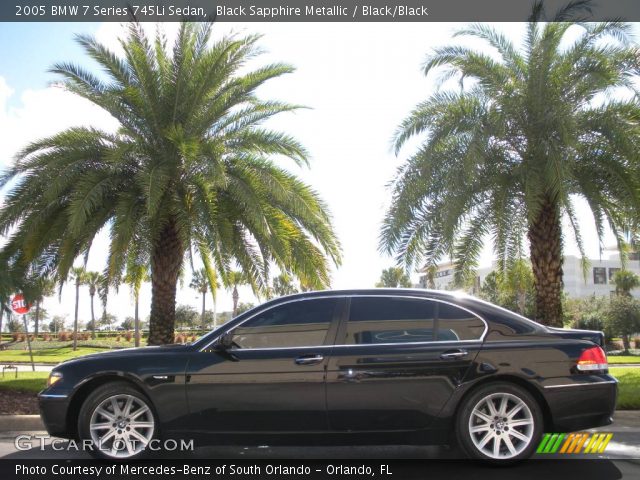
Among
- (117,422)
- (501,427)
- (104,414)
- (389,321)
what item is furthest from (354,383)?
(104,414)

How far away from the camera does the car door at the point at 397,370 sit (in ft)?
16.7

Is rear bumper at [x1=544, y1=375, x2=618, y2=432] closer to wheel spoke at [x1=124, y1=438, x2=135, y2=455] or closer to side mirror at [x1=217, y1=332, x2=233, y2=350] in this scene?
side mirror at [x1=217, y1=332, x2=233, y2=350]

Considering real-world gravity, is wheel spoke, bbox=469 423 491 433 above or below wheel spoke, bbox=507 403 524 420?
below

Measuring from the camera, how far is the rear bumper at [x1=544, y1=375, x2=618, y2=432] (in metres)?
5.09

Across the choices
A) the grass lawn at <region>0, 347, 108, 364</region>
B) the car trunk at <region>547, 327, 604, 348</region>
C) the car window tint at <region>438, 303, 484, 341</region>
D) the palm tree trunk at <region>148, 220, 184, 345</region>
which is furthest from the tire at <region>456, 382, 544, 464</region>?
the grass lawn at <region>0, 347, 108, 364</region>

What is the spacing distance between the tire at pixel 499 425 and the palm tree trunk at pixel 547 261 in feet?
27.4

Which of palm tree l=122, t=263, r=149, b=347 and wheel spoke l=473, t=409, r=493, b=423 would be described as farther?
palm tree l=122, t=263, r=149, b=347

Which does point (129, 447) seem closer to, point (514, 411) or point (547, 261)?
point (514, 411)

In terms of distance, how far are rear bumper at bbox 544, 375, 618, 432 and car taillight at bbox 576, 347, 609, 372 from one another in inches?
4.3

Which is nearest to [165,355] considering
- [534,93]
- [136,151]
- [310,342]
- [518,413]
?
[310,342]

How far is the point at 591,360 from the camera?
5.20 metres

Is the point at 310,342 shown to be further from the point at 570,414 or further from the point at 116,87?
the point at 116,87

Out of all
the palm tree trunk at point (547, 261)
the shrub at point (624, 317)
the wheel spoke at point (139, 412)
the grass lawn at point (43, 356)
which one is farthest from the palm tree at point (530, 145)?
the shrub at point (624, 317)

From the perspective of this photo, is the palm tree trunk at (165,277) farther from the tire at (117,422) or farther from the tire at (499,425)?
the tire at (499,425)
